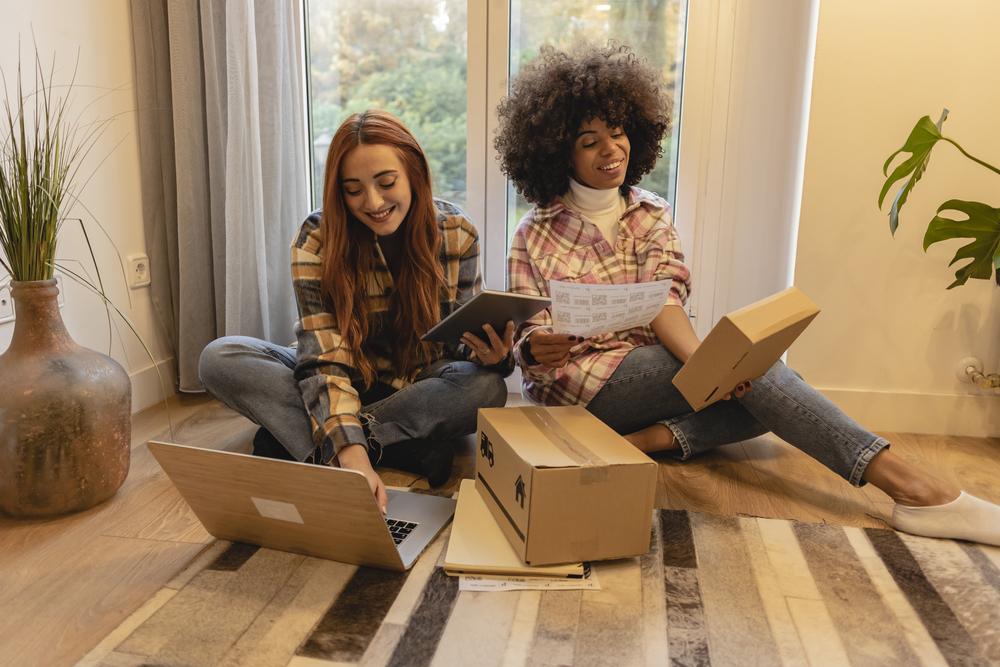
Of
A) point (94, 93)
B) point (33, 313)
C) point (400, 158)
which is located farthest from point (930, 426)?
point (94, 93)

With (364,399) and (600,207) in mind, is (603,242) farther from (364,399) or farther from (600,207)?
(364,399)

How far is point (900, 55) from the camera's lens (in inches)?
77.1

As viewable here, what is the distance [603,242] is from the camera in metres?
1.88

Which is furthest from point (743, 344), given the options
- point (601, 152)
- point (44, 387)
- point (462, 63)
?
point (462, 63)

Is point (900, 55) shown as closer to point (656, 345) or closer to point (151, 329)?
point (656, 345)

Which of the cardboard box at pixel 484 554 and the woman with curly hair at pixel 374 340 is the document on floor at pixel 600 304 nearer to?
the woman with curly hair at pixel 374 340

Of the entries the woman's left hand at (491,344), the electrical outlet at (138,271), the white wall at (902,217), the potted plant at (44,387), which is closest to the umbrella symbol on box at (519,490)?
the woman's left hand at (491,344)

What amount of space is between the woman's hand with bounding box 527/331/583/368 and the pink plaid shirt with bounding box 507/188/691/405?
7 centimetres

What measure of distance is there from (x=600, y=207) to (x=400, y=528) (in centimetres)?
88

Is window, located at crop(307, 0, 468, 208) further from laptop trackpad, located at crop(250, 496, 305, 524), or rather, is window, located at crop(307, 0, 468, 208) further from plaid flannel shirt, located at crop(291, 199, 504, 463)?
laptop trackpad, located at crop(250, 496, 305, 524)

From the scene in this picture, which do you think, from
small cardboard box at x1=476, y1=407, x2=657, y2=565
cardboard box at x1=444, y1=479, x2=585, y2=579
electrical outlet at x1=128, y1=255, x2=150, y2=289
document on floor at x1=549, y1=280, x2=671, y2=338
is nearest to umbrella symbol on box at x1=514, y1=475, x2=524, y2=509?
small cardboard box at x1=476, y1=407, x2=657, y2=565

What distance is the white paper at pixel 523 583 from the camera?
1300mm

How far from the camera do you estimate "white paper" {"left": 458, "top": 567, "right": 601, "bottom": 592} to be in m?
1.30

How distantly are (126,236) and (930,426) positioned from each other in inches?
86.0
